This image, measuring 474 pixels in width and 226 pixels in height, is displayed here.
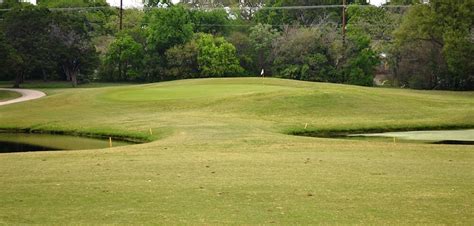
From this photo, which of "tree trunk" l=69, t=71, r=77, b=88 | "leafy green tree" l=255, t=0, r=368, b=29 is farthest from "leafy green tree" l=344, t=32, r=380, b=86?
"tree trunk" l=69, t=71, r=77, b=88

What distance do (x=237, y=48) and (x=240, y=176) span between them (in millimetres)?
66548

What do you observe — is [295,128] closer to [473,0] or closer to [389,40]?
[473,0]

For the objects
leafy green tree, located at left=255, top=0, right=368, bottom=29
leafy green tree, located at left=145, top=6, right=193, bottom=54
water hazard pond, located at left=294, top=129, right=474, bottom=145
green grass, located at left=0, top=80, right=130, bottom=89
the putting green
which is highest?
leafy green tree, located at left=255, top=0, right=368, bottom=29

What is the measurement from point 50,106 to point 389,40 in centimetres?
5234

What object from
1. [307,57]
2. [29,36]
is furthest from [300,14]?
[29,36]

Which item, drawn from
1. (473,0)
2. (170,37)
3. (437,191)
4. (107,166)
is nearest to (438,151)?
(437,191)

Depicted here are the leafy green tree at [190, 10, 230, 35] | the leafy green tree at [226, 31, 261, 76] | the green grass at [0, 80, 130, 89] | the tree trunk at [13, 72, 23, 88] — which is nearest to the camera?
the tree trunk at [13, 72, 23, 88]

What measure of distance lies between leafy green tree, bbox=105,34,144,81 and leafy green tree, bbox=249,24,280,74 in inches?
577

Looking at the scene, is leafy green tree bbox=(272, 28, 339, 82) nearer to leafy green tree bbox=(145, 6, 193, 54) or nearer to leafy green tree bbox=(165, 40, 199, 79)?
leafy green tree bbox=(165, 40, 199, 79)

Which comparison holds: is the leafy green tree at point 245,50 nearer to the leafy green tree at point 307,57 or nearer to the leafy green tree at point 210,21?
the leafy green tree at point 307,57

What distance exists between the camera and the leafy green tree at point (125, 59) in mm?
74062

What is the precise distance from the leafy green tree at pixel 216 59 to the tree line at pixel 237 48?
12 cm

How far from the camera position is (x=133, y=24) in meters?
92.6

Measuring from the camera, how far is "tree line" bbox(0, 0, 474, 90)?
59.7 m
